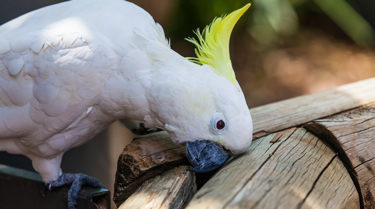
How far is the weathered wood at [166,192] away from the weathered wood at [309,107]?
1.67 ft

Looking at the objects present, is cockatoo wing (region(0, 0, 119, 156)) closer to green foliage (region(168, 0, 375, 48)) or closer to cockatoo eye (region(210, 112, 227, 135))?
cockatoo eye (region(210, 112, 227, 135))

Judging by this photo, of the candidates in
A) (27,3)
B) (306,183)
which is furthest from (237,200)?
(27,3)

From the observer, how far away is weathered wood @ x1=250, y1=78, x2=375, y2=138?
1.75 meters

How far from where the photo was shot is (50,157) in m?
1.78

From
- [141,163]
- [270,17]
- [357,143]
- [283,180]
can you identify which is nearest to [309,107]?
[357,143]

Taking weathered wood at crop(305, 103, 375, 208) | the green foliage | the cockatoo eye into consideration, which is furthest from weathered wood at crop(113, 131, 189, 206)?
the green foliage

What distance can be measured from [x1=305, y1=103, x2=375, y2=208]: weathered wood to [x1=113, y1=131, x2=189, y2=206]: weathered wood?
2.38 ft

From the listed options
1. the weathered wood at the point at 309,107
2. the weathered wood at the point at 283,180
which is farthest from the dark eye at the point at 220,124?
the weathered wood at the point at 309,107

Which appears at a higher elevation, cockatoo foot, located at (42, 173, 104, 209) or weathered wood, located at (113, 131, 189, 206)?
weathered wood, located at (113, 131, 189, 206)

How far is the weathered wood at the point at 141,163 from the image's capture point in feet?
4.56

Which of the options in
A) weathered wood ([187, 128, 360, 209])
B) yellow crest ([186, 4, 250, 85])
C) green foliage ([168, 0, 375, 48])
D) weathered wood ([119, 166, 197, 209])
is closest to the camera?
weathered wood ([187, 128, 360, 209])

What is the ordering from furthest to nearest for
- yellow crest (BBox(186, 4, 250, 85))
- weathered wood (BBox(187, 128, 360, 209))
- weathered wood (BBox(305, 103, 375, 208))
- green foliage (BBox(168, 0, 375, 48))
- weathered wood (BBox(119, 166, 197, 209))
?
green foliage (BBox(168, 0, 375, 48)) < yellow crest (BBox(186, 4, 250, 85)) < weathered wood (BBox(305, 103, 375, 208)) < weathered wood (BBox(119, 166, 197, 209)) < weathered wood (BBox(187, 128, 360, 209))

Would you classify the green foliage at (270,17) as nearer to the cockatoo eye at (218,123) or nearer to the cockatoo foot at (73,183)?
the cockatoo foot at (73,183)

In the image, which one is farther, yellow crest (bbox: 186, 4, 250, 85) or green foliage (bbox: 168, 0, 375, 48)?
green foliage (bbox: 168, 0, 375, 48)
